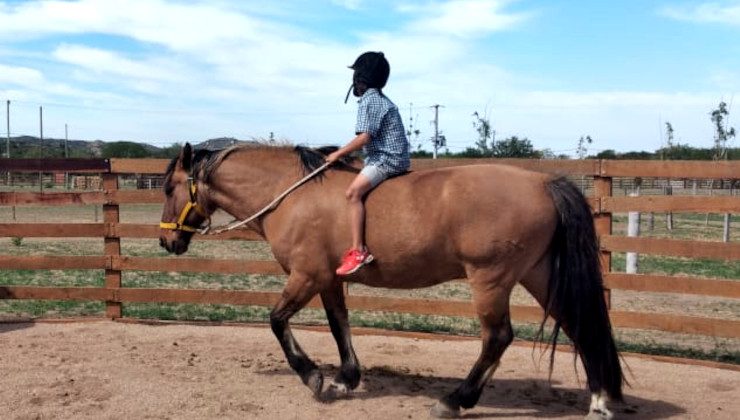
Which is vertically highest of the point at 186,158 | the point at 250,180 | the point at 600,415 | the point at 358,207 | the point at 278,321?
the point at 186,158

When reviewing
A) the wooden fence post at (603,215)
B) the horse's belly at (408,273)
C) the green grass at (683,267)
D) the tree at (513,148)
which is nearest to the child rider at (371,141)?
the horse's belly at (408,273)

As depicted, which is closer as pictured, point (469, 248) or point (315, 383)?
point (469, 248)

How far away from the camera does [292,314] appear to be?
5371 millimetres

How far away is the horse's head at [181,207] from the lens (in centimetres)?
593

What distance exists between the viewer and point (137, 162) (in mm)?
7883

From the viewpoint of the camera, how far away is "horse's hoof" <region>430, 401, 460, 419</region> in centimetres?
495

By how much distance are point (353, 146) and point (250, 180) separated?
1.01 meters

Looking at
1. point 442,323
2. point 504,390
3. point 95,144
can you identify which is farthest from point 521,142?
point 95,144

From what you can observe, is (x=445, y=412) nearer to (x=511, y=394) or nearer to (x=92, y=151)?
(x=511, y=394)

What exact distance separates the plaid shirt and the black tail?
116cm

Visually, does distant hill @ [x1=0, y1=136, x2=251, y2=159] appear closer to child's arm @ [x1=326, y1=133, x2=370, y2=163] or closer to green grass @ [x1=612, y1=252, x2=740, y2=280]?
green grass @ [x1=612, y1=252, x2=740, y2=280]

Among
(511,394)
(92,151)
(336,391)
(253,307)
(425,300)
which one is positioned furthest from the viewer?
(92,151)

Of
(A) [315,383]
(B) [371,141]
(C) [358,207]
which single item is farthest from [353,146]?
(A) [315,383]

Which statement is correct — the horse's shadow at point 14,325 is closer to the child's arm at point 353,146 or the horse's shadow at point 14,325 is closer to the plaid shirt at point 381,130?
A: the child's arm at point 353,146
